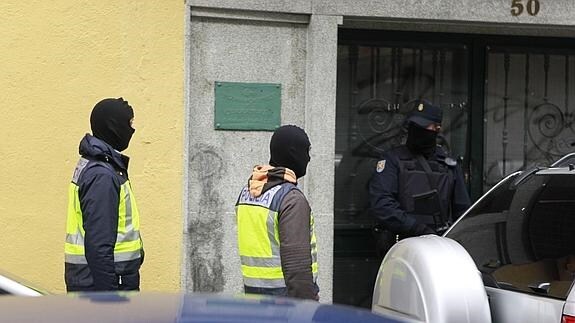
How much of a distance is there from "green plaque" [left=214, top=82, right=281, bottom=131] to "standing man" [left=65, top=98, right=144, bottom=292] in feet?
6.53

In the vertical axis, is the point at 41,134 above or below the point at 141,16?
below

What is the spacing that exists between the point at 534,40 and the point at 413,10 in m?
1.47

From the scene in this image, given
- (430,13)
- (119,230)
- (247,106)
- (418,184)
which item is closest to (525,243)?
(119,230)

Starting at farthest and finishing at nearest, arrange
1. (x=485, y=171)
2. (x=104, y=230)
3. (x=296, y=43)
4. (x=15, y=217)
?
(x=485, y=171) → (x=296, y=43) → (x=15, y=217) → (x=104, y=230)

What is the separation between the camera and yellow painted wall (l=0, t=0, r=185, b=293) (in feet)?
23.4

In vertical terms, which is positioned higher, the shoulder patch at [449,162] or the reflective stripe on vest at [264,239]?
the shoulder patch at [449,162]

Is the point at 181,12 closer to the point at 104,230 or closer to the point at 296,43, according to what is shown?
the point at 296,43

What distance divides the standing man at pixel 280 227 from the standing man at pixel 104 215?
61 centimetres

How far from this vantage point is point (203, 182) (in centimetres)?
759

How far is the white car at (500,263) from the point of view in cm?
427

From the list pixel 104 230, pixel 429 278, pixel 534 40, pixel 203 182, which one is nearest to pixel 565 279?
pixel 429 278

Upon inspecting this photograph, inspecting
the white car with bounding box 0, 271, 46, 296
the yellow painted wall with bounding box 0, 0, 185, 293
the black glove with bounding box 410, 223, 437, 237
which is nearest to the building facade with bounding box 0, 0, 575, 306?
the yellow painted wall with bounding box 0, 0, 185, 293

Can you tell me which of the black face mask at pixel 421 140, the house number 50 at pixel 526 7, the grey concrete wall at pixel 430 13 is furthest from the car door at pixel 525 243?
the house number 50 at pixel 526 7

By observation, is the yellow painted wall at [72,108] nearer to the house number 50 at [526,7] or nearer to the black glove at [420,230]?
the black glove at [420,230]
